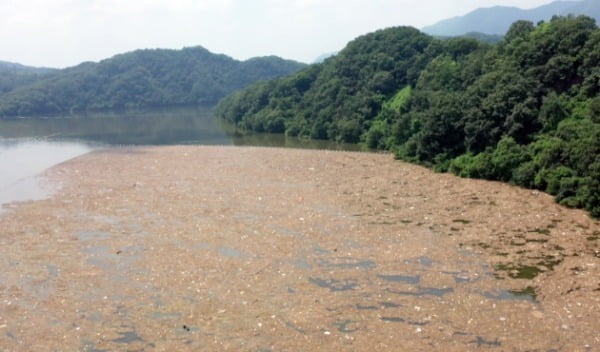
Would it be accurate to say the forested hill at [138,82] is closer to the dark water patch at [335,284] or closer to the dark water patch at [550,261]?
the dark water patch at [335,284]

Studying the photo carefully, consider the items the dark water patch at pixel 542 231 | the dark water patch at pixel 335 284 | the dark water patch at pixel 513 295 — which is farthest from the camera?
the dark water patch at pixel 542 231

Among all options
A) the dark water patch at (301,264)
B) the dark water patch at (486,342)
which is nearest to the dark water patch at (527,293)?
the dark water patch at (486,342)

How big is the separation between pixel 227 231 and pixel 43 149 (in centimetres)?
4443

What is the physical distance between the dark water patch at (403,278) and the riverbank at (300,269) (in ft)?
0.29

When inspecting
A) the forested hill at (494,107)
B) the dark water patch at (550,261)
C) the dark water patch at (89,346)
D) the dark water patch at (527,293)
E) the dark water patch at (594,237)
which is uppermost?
the forested hill at (494,107)

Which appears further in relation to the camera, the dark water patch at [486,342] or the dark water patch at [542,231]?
the dark water patch at [542,231]

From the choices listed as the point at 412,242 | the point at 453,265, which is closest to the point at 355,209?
the point at 412,242

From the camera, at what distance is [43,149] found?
59.9 metres

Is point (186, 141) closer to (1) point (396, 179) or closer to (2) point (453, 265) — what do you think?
(1) point (396, 179)

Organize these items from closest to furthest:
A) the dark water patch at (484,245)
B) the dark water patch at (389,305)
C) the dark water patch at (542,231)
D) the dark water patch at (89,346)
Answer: the dark water patch at (89,346) < the dark water patch at (389,305) < the dark water patch at (484,245) < the dark water patch at (542,231)

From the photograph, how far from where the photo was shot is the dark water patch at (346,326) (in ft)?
48.4

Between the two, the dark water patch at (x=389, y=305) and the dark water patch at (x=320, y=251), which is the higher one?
the dark water patch at (x=320, y=251)

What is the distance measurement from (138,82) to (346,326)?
144m

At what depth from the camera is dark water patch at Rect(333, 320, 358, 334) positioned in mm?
14758
